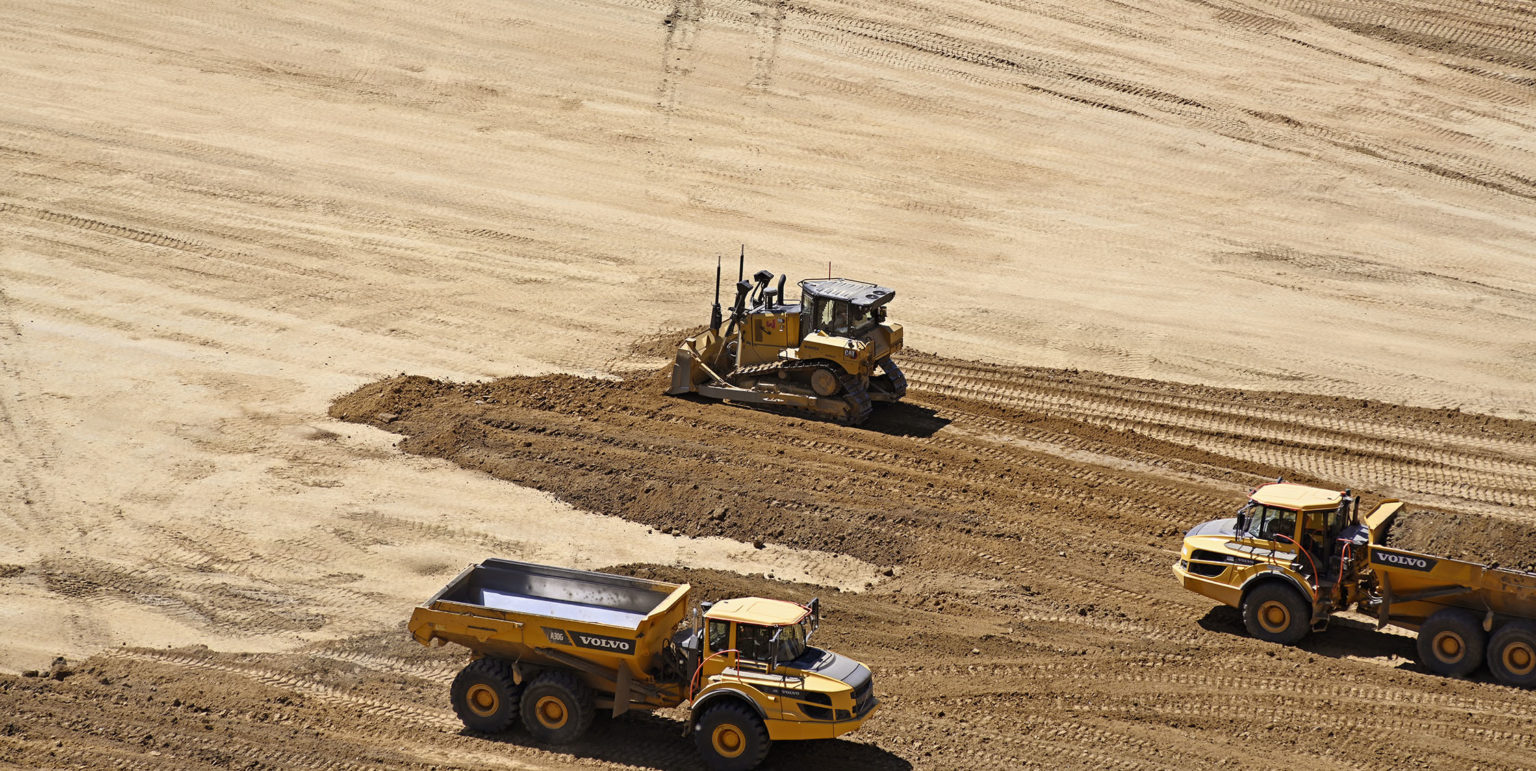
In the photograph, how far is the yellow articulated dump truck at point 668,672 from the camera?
1269cm

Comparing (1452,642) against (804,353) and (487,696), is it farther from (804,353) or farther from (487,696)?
(804,353)

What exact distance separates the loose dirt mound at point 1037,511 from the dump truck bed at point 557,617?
2176mm

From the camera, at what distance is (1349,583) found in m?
15.6

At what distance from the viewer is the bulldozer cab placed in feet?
71.9

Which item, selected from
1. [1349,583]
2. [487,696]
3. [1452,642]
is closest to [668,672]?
[487,696]

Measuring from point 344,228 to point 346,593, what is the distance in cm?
1328

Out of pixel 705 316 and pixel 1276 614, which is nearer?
pixel 1276 614

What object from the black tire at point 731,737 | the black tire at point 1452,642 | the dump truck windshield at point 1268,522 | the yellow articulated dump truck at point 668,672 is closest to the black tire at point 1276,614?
the dump truck windshield at point 1268,522

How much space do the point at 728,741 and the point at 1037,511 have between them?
7574 mm

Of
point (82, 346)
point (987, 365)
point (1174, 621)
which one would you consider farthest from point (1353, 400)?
point (82, 346)

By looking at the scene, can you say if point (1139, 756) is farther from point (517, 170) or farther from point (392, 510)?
point (517, 170)

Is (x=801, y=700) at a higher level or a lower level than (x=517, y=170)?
lower

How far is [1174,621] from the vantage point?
53.8 ft

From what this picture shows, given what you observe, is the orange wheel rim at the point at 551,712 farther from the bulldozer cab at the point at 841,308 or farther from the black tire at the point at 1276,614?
the bulldozer cab at the point at 841,308
